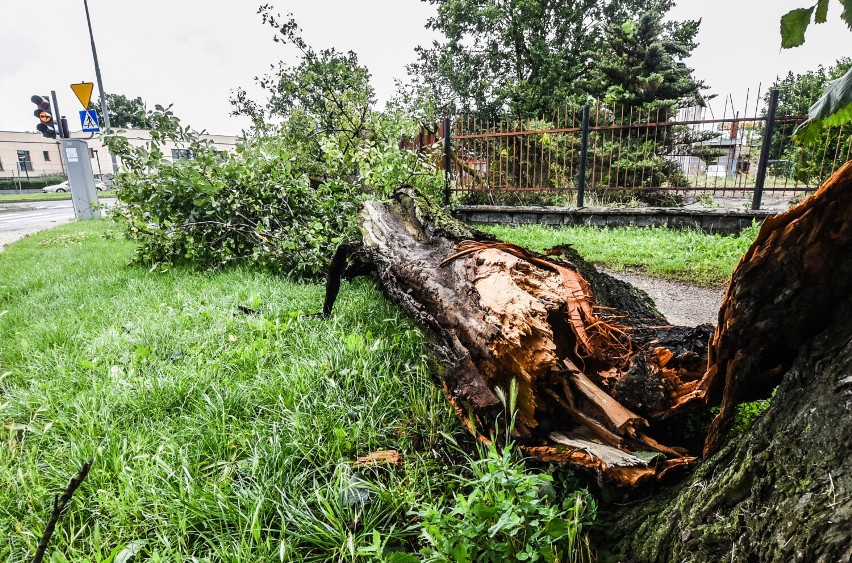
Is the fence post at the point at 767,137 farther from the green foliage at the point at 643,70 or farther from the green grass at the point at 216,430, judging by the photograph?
the green grass at the point at 216,430

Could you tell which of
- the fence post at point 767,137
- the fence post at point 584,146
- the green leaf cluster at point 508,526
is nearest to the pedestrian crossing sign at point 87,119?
the fence post at point 584,146

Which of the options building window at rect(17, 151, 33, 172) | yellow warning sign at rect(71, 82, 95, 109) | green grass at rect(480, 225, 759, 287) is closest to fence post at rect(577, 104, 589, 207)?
green grass at rect(480, 225, 759, 287)

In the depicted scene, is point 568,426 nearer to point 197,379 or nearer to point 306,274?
point 197,379

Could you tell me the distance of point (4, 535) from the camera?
1.46 metres

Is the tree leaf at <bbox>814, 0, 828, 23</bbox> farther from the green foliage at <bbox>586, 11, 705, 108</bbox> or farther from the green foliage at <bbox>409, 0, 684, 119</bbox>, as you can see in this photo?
the green foliage at <bbox>409, 0, 684, 119</bbox>

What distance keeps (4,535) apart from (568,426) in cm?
193

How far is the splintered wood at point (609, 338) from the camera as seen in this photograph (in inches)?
41.6

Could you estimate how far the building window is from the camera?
52656 millimetres

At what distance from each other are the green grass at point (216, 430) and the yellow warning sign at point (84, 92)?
947 cm

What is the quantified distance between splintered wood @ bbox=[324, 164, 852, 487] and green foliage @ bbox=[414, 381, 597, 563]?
0.55ft

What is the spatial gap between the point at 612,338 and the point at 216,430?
1773mm

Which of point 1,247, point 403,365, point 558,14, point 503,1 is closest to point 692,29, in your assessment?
point 558,14

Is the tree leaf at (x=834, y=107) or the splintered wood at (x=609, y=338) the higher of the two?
the tree leaf at (x=834, y=107)

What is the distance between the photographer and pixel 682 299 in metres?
4.32
